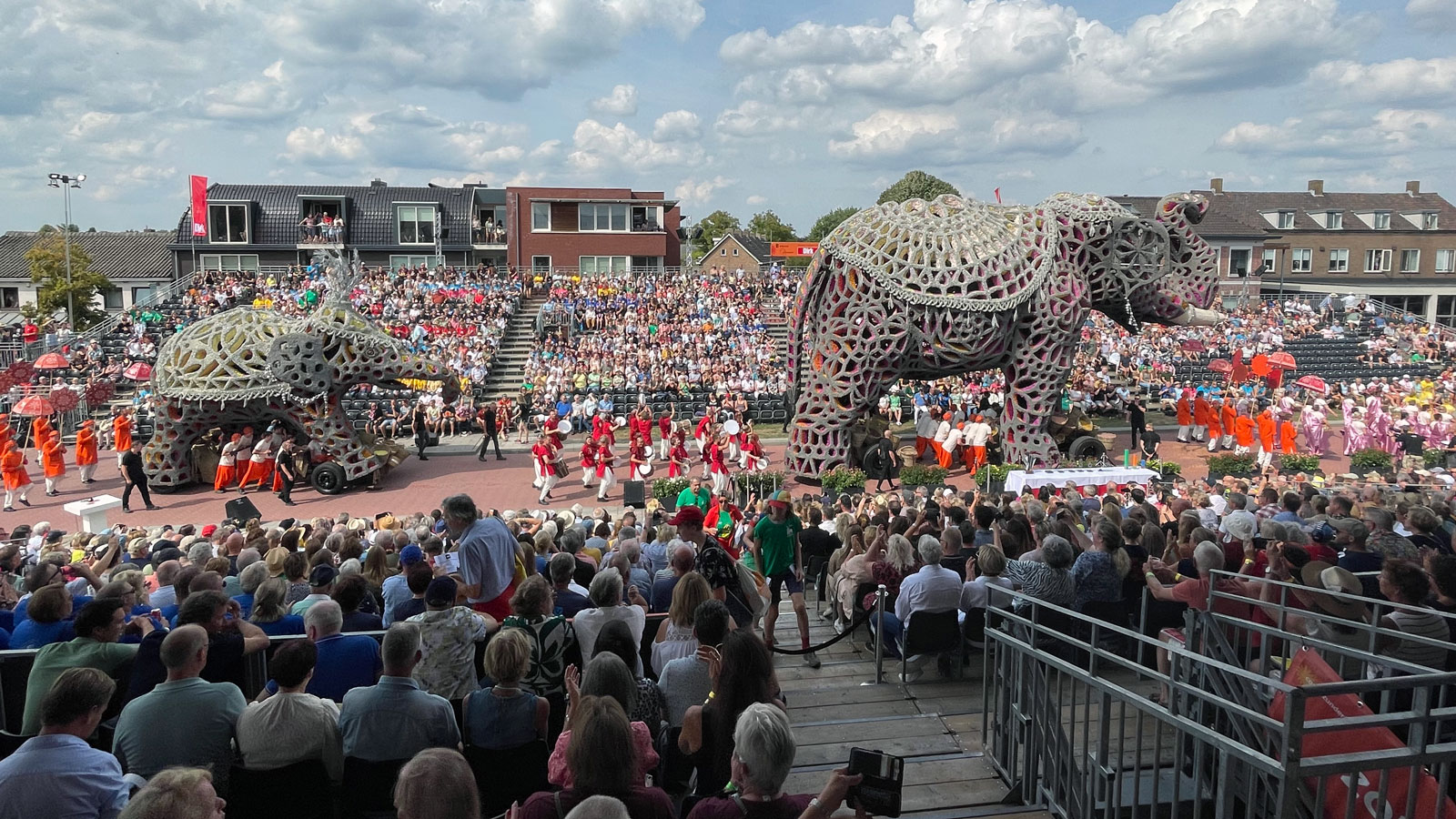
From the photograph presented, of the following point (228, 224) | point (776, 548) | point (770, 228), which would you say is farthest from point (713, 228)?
point (776, 548)

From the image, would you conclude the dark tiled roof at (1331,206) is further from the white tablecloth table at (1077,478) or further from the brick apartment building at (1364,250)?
the white tablecloth table at (1077,478)

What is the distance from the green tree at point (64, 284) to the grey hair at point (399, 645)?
41.5 meters

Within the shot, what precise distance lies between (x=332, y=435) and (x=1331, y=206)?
5458 centimetres

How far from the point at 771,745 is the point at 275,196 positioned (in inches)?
1692

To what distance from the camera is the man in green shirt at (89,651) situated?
4590 mm

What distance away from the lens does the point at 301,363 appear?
53.0 ft

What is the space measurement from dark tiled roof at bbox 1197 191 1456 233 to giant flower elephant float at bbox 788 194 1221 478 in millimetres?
37489

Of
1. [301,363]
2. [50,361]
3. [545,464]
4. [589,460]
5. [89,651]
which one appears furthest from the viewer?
[50,361]

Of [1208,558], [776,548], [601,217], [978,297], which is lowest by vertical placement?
[776,548]

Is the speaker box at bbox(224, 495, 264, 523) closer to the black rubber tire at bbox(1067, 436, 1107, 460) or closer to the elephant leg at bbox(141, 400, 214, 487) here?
the elephant leg at bbox(141, 400, 214, 487)

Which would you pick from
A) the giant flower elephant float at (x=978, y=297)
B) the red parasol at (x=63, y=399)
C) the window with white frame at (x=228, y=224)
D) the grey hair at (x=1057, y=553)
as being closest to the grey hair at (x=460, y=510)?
the grey hair at (x=1057, y=553)

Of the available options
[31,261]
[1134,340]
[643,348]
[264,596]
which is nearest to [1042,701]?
[264,596]

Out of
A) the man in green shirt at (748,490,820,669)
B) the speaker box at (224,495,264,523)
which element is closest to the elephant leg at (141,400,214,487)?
the speaker box at (224,495,264,523)

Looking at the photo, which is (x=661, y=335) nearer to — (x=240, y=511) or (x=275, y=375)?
(x=275, y=375)
